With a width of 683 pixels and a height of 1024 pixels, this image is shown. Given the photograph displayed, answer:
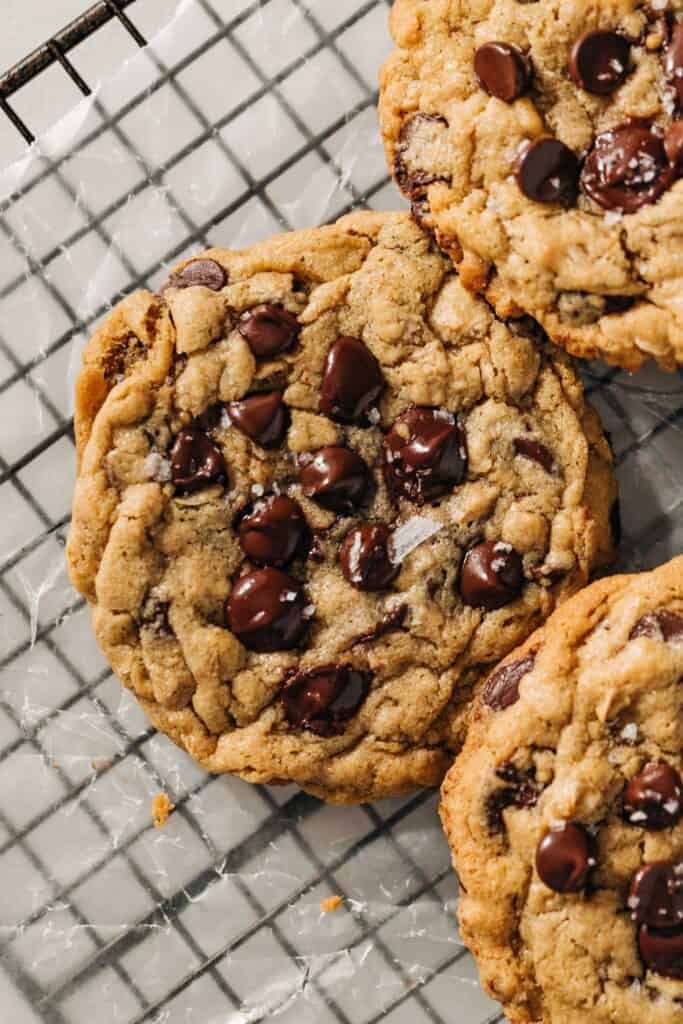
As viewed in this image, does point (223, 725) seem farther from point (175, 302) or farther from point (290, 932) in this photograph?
point (175, 302)

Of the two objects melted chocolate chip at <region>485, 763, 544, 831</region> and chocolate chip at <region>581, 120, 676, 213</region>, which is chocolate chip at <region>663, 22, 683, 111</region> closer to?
chocolate chip at <region>581, 120, 676, 213</region>

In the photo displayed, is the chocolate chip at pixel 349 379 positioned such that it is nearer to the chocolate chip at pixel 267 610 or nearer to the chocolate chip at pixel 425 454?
the chocolate chip at pixel 425 454

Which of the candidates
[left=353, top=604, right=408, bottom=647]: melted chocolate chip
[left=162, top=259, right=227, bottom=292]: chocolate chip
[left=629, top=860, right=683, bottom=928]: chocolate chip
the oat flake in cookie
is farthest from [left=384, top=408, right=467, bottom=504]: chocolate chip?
[left=629, top=860, right=683, bottom=928]: chocolate chip

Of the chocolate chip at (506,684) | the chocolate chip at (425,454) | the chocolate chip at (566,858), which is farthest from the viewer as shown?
the chocolate chip at (425,454)

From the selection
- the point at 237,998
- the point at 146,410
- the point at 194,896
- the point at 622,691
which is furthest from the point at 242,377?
the point at 237,998

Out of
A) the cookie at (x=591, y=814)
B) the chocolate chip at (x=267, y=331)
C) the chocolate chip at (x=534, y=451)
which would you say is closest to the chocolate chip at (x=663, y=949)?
the cookie at (x=591, y=814)

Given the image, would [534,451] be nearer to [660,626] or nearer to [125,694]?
[660,626]

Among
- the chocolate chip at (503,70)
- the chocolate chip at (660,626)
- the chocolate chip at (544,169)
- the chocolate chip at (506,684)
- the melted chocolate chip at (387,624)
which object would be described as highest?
the chocolate chip at (503,70)
